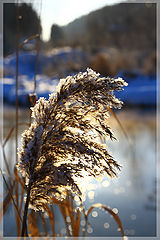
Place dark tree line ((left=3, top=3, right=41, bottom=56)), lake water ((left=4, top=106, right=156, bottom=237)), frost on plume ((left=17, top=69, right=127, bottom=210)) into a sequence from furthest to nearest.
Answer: lake water ((left=4, top=106, right=156, bottom=237)) < dark tree line ((left=3, top=3, right=41, bottom=56)) < frost on plume ((left=17, top=69, right=127, bottom=210))

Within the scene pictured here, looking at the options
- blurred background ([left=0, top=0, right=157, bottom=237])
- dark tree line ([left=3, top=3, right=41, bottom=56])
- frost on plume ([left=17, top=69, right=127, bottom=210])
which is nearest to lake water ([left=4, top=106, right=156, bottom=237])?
blurred background ([left=0, top=0, right=157, bottom=237])

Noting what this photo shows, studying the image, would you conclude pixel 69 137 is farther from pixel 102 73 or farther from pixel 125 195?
pixel 102 73

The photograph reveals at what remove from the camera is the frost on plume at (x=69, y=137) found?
53cm

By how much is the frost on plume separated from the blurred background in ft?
0.24

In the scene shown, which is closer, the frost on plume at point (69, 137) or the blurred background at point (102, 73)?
the frost on plume at point (69, 137)

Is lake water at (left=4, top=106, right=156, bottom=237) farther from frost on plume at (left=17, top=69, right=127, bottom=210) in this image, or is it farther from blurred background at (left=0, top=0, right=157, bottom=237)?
frost on plume at (left=17, top=69, right=127, bottom=210)

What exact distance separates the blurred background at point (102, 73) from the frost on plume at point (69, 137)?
7cm

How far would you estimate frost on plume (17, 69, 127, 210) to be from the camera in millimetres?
533

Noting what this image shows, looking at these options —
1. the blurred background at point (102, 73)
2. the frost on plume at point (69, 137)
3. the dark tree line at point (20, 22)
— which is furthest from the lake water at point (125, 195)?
the frost on plume at point (69, 137)

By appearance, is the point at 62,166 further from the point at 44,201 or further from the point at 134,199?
the point at 134,199

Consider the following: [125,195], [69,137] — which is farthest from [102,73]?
[69,137]

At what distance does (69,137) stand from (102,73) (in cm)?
437

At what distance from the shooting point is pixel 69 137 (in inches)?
21.7

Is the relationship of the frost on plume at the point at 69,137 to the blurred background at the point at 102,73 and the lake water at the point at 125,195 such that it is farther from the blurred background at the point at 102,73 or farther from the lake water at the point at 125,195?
the lake water at the point at 125,195
